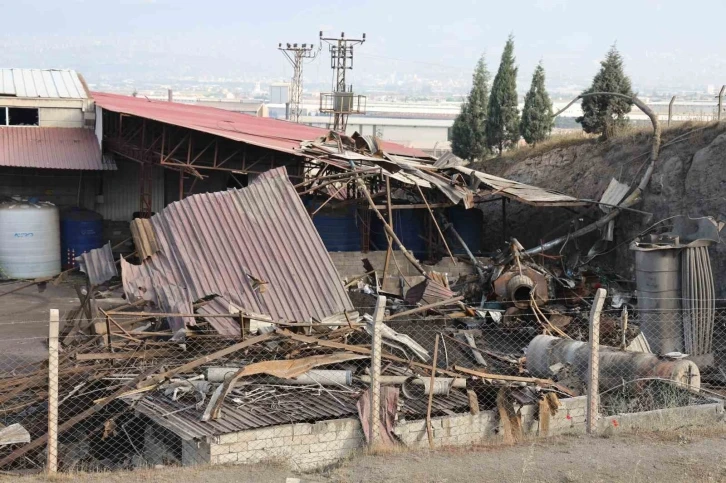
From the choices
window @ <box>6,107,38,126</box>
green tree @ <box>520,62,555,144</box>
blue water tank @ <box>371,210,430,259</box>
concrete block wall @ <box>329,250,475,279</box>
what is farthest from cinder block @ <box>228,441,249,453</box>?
green tree @ <box>520,62,555,144</box>

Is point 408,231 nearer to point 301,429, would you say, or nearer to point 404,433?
point 404,433

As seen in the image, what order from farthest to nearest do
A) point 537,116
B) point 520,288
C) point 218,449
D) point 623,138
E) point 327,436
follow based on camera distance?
point 537,116 → point 623,138 → point 520,288 → point 327,436 → point 218,449

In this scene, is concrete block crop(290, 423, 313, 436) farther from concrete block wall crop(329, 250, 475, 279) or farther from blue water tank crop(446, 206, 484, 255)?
blue water tank crop(446, 206, 484, 255)

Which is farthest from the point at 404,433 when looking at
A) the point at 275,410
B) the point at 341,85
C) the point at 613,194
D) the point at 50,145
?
the point at 341,85

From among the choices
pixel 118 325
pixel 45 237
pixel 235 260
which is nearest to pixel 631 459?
pixel 118 325

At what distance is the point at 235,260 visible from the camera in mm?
14984

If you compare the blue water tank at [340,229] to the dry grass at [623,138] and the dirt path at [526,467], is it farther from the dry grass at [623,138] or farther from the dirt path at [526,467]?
the dirt path at [526,467]

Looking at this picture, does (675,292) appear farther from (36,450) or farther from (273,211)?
(36,450)

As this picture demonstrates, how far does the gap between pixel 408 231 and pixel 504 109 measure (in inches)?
548

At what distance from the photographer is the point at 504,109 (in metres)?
33.1

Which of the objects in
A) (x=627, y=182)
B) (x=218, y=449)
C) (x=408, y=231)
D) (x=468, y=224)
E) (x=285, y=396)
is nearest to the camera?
(x=218, y=449)

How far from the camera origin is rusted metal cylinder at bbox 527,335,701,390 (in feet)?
35.6

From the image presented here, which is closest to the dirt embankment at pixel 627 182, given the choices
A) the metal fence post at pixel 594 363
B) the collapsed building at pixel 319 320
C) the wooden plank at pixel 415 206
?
the collapsed building at pixel 319 320

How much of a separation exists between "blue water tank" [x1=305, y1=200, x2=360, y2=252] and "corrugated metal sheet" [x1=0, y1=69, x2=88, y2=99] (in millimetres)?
9343
